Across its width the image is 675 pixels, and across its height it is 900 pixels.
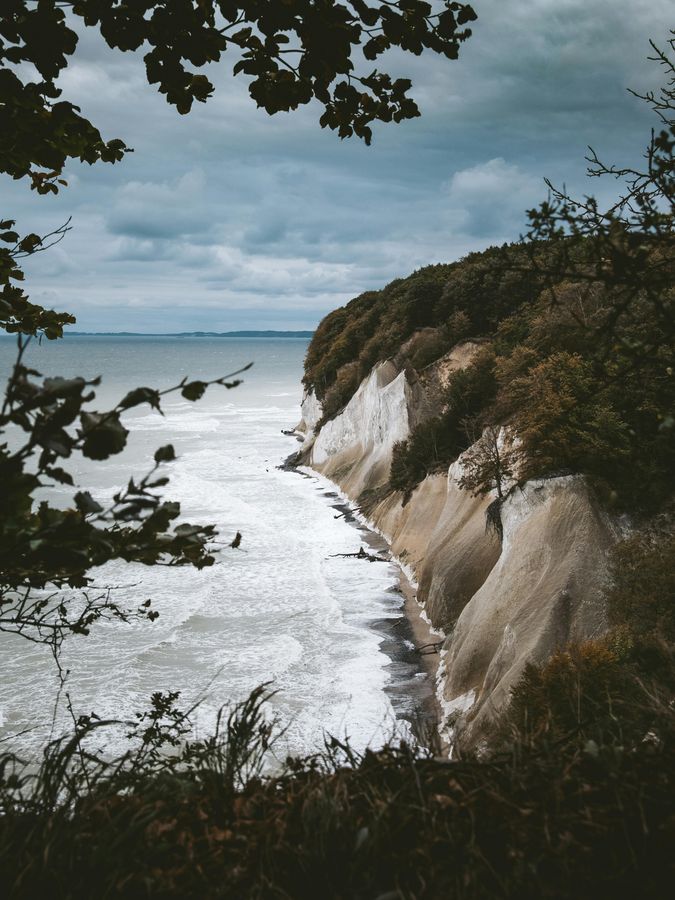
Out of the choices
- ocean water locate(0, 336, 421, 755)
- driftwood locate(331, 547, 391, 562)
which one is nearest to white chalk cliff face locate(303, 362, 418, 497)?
ocean water locate(0, 336, 421, 755)

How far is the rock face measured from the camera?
36.8ft

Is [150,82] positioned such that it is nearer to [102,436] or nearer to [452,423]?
[102,436]

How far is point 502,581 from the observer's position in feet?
44.3

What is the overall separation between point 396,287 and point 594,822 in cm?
4477

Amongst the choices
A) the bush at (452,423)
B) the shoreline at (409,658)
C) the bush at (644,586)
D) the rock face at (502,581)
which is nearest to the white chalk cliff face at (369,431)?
the bush at (452,423)

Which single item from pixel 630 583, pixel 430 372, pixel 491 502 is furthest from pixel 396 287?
pixel 630 583

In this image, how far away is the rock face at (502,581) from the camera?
1121 centimetres

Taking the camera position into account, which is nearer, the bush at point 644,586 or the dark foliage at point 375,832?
the dark foliage at point 375,832

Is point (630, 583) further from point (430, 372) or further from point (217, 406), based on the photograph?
point (217, 406)

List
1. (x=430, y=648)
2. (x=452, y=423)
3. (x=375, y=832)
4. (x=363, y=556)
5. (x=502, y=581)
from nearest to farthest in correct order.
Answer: (x=375, y=832) < (x=502, y=581) < (x=430, y=648) < (x=452, y=423) < (x=363, y=556)

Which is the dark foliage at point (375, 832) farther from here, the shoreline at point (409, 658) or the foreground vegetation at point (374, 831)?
the shoreline at point (409, 658)

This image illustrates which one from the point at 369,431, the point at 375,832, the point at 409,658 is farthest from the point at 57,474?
the point at 369,431

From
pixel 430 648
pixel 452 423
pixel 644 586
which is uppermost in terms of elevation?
pixel 452 423

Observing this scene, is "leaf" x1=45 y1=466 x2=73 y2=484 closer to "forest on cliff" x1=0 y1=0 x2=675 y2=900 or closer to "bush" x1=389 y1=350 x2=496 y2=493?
"forest on cliff" x1=0 y1=0 x2=675 y2=900
